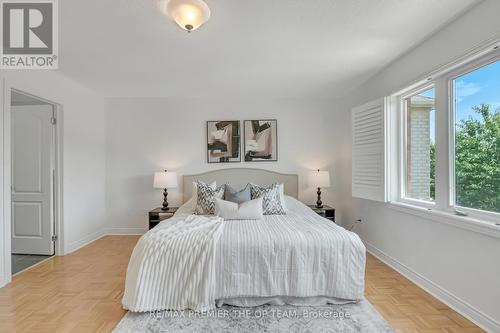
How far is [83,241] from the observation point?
3865mm

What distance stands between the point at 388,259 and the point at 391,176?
40.5 inches

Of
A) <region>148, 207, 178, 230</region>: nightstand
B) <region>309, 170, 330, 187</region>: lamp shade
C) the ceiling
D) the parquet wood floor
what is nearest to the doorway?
the parquet wood floor

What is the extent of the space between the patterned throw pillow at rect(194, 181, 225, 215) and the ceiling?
1.54 m

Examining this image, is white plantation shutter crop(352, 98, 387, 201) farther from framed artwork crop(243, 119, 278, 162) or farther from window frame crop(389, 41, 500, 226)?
framed artwork crop(243, 119, 278, 162)

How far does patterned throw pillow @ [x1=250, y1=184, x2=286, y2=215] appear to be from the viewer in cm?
323

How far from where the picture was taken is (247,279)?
6.78 feet

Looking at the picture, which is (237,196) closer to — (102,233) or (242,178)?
(242,178)

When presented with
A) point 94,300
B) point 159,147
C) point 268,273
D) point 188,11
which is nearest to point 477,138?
point 268,273

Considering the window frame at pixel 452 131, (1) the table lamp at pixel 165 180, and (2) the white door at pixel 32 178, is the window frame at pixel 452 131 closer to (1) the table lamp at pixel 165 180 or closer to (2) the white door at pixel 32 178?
(1) the table lamp at pixel 165 180

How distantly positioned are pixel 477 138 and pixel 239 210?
2313mm

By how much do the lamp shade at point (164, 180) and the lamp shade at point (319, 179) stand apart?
2.21 m

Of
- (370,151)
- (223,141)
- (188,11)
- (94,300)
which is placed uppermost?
(188,11)

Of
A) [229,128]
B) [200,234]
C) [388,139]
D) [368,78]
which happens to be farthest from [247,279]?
[368,78]

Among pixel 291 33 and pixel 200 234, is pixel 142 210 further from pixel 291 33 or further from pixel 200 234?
pixel 291 33
